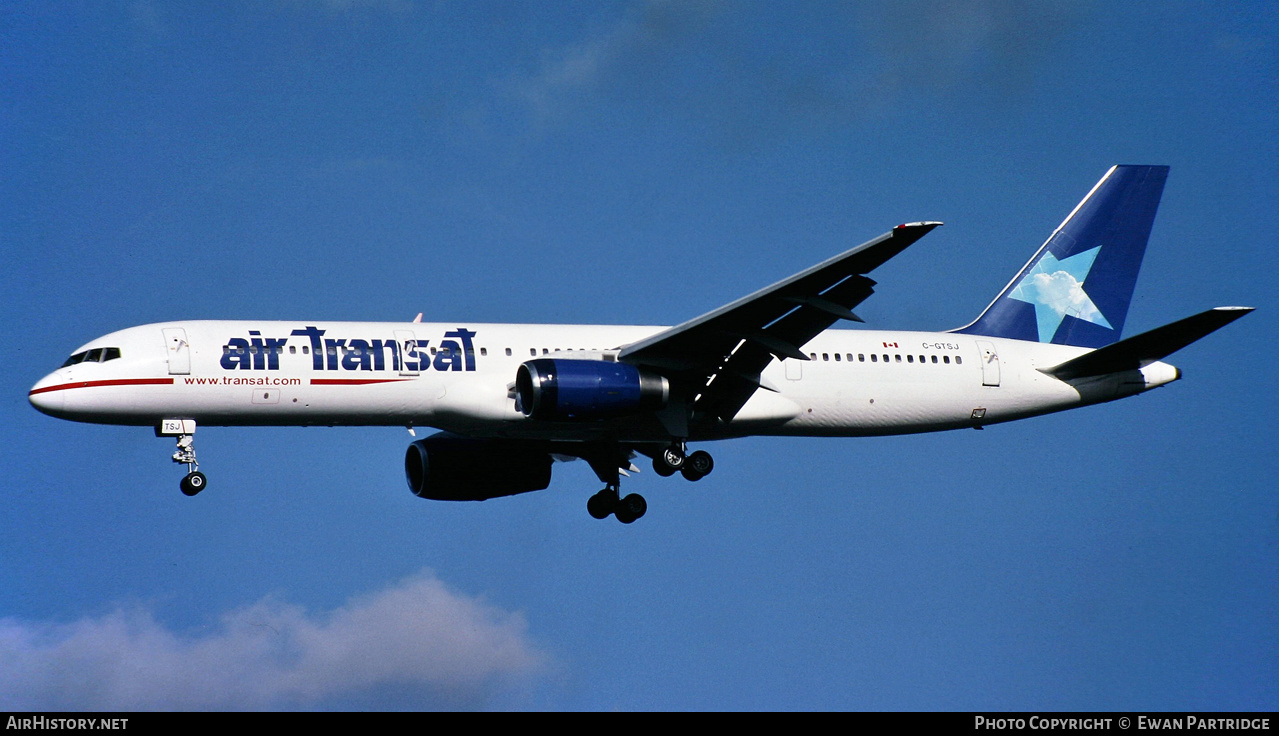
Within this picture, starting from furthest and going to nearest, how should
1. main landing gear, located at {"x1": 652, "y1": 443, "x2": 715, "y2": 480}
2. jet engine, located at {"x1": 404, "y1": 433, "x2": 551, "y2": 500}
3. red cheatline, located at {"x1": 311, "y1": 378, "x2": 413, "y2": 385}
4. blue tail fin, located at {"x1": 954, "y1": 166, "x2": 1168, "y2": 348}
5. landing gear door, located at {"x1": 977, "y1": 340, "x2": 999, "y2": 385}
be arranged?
1. blue tail fin, located at {"x1": 954, "y1": 166, "x2": 1168, "y2": 348}
2. jet engine, located at {"x1": 404, "y1": 433, "x2": 551, "y2": 500}
3. landing gear door, located at {"x1": 977, "y1": 340, "x2": 999, "y2": 385}
4. main landing gear, located at {"x1": 652, "y1": 443, "x2": 715, "y2": 480}
5. red cheatline, located at {"x1": 311, "y1": 378, "x2": 413, "y2": 385}

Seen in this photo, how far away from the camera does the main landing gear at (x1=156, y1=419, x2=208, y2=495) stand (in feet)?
120

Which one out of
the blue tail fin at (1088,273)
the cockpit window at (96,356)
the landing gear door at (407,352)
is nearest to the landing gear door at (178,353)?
the cockpit window at (96,356)

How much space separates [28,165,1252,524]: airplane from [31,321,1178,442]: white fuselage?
0.04 m

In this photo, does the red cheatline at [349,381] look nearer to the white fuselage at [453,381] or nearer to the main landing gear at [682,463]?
the white fuselage at [453,381]

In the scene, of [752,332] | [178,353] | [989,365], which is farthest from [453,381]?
[989,365]

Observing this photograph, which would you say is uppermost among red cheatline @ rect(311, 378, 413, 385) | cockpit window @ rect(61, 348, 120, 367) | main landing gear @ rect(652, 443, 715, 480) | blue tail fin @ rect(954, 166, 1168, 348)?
blue tail fin @ rect(954, 166, 1168, 348)

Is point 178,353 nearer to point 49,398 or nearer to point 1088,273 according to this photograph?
point 49,398

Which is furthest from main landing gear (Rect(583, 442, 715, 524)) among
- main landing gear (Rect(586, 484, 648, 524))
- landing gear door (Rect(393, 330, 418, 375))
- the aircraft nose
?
the aircraft nose

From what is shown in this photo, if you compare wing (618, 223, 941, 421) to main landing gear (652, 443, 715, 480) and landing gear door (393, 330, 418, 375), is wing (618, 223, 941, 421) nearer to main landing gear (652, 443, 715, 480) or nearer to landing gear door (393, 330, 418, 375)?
main landing gear (652, 443, 715, 480)

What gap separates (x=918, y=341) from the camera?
42.4 metres

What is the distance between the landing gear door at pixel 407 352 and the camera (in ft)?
123
